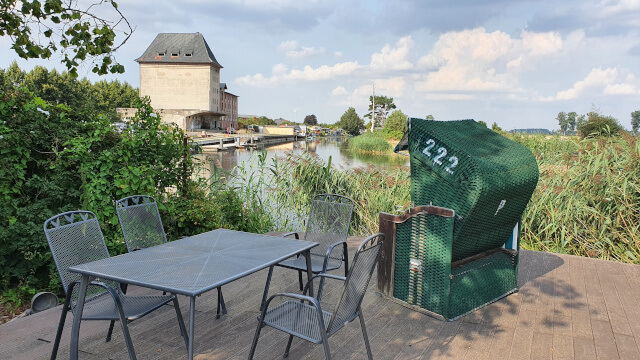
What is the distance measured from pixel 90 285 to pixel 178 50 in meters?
81.5

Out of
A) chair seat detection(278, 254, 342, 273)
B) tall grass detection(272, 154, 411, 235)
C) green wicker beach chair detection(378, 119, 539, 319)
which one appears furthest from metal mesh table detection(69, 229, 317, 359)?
tall grass detection(272, 154, 411, 235)

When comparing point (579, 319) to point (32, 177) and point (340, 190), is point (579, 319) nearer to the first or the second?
point (340, 190)

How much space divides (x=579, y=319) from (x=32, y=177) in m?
5.17

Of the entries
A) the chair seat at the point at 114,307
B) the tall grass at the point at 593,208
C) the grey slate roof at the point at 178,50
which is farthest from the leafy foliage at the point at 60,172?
the grey slate roof at the point at 178,50

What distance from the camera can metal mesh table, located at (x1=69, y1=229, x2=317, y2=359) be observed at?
2.35m

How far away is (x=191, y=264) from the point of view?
2.73 metres

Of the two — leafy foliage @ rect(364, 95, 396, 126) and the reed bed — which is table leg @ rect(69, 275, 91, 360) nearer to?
the reed bed

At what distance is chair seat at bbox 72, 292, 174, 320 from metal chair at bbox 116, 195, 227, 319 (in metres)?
0.63

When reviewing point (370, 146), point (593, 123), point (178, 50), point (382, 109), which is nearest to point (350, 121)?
point (382, 109)

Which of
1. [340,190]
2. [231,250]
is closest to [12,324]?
[231,250]

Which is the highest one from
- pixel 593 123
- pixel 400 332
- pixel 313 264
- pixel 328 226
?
pixel 593 123

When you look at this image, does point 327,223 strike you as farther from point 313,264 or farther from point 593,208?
point 593,208

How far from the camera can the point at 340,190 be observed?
25.7ft

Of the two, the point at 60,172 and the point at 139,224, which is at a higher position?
the point at 60,172
